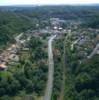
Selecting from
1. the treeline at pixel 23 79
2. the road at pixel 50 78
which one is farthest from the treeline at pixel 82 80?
the treeline at pixel 23 79

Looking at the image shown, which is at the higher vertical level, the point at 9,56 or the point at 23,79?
the point at 23,79

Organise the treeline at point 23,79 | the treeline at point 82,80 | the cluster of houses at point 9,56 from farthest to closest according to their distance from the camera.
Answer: the cluster of houses at point 9,56 < the treeline at point 23,79 < the treeline at point 82,80

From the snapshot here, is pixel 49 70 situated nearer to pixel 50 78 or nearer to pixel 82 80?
pixel 50 78

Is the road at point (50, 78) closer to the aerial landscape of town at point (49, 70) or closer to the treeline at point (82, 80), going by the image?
the aerial landscape of town at point (49, 70)

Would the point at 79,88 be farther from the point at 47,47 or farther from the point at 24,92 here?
the point at 47,47

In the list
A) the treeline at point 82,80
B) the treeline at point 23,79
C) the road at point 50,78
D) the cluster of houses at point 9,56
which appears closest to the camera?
the treeline at point 82,80

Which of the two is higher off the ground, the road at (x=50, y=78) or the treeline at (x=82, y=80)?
the treeline at (x=82, y=80)

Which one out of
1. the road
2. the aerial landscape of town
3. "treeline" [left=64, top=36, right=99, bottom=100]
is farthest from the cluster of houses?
"treeline" [left=64, top=36, right=99, bottom=100]

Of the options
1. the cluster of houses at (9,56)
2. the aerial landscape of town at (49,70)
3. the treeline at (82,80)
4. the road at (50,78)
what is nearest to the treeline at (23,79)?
the aerial landscape of town at (49,70)

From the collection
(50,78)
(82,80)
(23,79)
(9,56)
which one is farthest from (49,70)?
(9,56)

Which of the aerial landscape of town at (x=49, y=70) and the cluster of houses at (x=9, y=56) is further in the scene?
the cluster of houses at (x=9, y=56)

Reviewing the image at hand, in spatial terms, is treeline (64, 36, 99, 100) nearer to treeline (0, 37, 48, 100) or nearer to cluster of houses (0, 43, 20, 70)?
treeline (0, 37, 48, 100)
